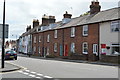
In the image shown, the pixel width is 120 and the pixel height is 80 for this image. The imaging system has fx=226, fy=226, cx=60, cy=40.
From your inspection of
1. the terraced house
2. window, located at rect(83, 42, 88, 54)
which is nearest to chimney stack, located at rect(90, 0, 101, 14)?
the terraced house

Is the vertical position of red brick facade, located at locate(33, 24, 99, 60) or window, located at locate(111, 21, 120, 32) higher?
window, located at locate(111, 21, 120, 32)

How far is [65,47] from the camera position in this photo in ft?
129

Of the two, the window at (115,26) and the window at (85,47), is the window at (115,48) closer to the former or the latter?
the window at (115,26)

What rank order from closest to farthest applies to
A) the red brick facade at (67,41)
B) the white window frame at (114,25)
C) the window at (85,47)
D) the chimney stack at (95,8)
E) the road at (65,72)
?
the road at (65,72)
the white window frame at (114,25)
the red brick facade at (67,41)
the window at (85,47)
the chimney stack at (95,8)

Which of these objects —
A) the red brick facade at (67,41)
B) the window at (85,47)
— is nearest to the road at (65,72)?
the red brick facade at (67,41)

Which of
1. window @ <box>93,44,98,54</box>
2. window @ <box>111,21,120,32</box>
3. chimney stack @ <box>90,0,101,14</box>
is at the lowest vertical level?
window @ <box>93,44,98,54</box>

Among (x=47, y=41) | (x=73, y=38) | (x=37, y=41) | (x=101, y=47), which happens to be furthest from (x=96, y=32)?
(x=37, y=41)

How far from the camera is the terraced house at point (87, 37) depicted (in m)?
28.8

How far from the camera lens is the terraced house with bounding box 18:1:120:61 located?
2880 cm

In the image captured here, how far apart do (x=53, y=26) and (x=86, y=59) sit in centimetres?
1763

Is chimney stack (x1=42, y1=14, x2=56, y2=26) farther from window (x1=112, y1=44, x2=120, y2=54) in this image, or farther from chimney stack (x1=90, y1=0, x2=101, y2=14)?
window (x1=112, y1=44, x2=120, y2=54)

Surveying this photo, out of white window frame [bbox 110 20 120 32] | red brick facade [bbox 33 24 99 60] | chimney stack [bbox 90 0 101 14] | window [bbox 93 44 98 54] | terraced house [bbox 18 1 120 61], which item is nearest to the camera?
white window frame [bbox 110 20 120 32]

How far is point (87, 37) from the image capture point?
3316 cm

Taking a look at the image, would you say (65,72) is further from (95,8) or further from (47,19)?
(47,19)
